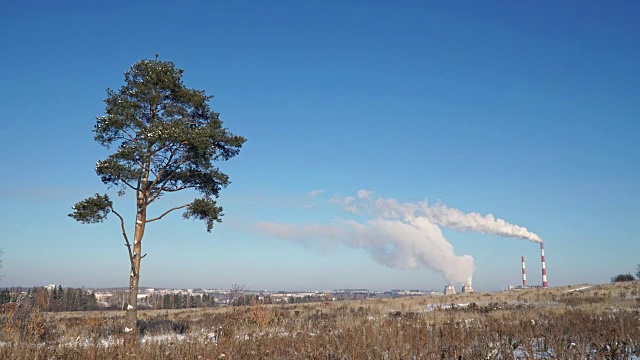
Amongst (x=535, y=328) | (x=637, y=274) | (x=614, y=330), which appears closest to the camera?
(x=614, y=330)

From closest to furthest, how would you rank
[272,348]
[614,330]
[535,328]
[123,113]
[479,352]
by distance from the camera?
[479,352], [272,348], [614,330], [535,328], [123,113]

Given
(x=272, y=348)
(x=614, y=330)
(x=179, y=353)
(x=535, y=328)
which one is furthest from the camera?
(x=535, y=328)

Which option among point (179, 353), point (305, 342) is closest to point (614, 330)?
point (305, 342)

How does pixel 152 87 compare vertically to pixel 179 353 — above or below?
above

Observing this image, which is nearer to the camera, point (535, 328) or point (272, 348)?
point (272, 348)

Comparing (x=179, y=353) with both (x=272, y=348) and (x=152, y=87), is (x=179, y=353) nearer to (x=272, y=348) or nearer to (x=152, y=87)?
(x=272, y=348)

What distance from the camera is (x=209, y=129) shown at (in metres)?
Answer: 14.6

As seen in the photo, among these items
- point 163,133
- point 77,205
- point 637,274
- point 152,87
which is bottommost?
point 637,274

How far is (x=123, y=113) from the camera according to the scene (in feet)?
46.3

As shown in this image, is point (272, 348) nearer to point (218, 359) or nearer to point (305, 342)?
point (305, 342)

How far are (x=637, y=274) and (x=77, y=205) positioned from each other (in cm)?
7114

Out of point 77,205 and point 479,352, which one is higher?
point 77,205

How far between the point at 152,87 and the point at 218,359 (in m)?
10.7

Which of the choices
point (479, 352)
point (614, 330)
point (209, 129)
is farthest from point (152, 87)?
point (614, 330)
